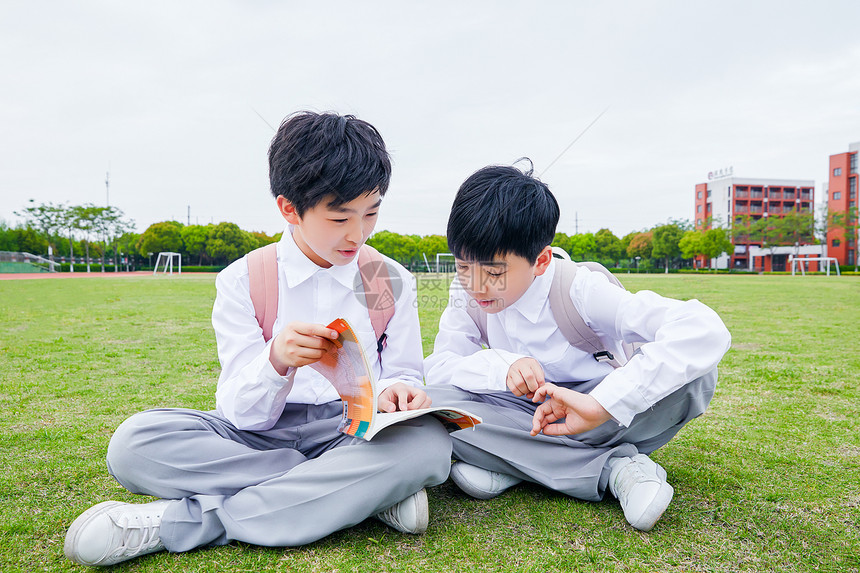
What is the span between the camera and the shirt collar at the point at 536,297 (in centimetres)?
197

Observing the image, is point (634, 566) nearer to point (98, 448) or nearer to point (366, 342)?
point (366, 342)

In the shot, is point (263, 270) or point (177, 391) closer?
point (263, 270)

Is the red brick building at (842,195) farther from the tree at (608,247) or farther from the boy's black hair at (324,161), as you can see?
the boy's black hair at (324,161)

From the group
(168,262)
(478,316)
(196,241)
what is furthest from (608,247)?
(478,316)

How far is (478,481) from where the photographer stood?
1716 mm

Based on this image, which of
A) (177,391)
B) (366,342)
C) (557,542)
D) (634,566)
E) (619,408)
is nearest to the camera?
(634,566)

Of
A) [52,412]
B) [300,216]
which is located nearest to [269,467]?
[300,216]

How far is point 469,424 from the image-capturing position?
1.61 m

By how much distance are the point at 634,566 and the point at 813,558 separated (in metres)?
0.44

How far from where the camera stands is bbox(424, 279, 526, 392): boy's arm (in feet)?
6.15

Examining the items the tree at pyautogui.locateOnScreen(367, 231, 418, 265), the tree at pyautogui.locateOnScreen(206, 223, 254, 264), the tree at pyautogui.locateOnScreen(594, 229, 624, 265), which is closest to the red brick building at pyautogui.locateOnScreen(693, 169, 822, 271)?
the tree at pyautogui.locateOnScreen(594, 229, 624, 265)

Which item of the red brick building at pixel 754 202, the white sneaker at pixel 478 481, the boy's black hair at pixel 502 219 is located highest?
the red brick building at pixel 754 202

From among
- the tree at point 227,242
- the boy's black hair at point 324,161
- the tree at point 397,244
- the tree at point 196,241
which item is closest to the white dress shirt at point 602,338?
the boy's black hair at point 324,161

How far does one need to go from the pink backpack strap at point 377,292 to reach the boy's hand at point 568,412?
1.96ft
